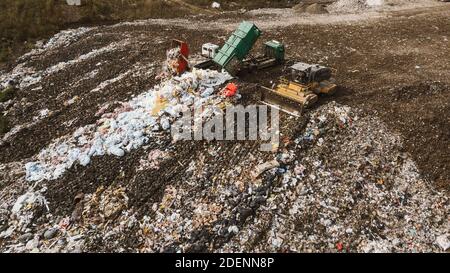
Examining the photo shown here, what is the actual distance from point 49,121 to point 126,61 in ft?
14.0

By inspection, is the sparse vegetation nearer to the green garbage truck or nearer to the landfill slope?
the landfill slope

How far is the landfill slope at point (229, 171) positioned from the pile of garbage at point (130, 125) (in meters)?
0.04

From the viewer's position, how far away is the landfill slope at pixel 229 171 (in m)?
9.44

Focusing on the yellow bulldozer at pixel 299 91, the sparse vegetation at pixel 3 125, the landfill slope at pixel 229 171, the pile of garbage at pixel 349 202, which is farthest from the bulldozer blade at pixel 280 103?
the sparse vegetation at pixel 3 125

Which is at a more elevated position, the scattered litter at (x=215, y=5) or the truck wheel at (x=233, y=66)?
the scattered litter at (x=215, y=5)

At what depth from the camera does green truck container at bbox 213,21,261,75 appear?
13.5m

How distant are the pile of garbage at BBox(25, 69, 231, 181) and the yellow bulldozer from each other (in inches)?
66.1

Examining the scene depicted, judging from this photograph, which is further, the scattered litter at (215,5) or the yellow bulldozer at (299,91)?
the scattered litter at (215,5)

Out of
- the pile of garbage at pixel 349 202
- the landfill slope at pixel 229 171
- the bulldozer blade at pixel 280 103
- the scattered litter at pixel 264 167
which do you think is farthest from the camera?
the bulldozer blade at pixel 280 103

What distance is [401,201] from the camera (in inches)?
393

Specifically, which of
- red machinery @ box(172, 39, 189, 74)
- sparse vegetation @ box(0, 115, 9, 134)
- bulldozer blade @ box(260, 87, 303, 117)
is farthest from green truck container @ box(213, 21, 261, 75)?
Answer: sparse vegetation @ box(0, 115, 9, 134)

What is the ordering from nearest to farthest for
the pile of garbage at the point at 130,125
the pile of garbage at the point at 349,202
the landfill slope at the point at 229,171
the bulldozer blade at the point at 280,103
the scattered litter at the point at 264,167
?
the pile of garbage at the point at 349,202, the landfill slope at the point at 229,171, the scattered litter at the point at 264,167, the pile of garbage at the point at 130,125, the bulldozer blade at the point at 280,103

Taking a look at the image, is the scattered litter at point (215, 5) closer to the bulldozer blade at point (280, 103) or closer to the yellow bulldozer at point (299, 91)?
the yellow bulldozer at point (299, 91)

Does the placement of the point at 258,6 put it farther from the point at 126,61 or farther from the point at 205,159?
the point at 205,159
